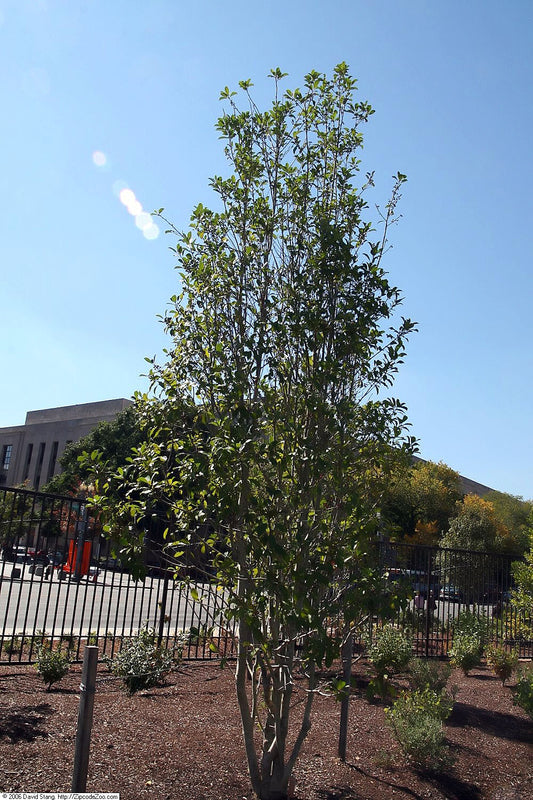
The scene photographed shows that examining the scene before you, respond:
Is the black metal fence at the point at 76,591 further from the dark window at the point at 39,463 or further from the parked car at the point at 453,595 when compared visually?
the dark window at the point at 39,463

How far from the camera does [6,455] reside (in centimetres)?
7456

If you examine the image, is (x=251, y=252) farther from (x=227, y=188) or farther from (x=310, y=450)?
(x=310, y=450)

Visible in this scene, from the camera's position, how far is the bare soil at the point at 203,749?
454cm

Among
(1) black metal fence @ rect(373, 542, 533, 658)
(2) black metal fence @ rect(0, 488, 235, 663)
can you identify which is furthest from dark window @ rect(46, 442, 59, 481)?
(1) black metal fence @ rect(373, 542, 533, 658)

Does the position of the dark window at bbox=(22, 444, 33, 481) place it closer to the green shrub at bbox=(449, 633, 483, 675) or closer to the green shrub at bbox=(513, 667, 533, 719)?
the green shrub at bbox=(449, 633, 483, 675)

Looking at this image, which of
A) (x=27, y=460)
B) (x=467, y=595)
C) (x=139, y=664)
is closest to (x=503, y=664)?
(x=467, y=595)

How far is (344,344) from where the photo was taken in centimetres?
455

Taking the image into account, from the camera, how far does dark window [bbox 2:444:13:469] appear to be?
73.8m

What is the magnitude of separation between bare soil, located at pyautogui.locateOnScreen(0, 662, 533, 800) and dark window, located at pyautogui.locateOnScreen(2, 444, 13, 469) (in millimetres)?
71415

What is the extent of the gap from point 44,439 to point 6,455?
8.29 m

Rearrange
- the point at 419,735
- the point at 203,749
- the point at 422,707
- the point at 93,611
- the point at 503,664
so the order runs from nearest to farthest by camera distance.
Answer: the point at 203,749, the point at 419,735, the point at 422,707, the point at 503,664, the point at 93,611

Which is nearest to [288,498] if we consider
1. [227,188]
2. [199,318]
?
[199,318]

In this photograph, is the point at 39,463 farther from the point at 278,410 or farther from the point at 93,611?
the point at 278,410

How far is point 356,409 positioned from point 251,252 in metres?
1.43
